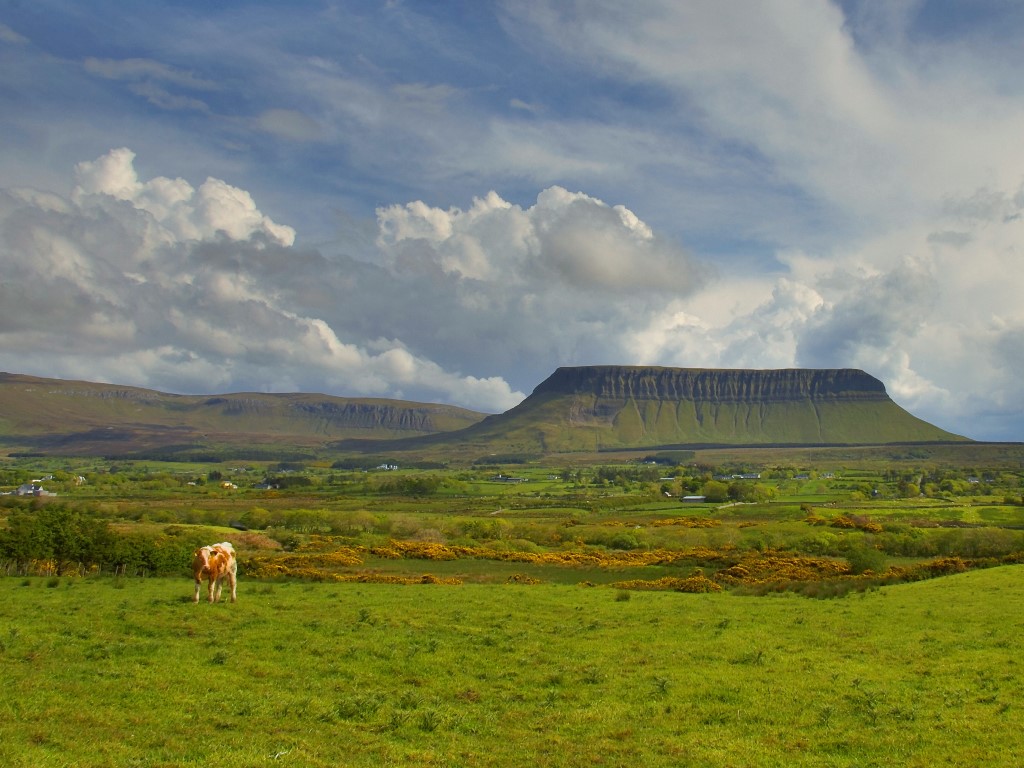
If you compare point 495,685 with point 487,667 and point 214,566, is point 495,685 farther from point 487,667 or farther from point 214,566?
point 214,566

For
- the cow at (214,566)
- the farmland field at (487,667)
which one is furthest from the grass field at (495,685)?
the cow at (214,566)

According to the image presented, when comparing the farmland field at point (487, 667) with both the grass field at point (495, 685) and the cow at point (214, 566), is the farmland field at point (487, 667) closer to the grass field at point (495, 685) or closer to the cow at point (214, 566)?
the grass field at point (495, 685)

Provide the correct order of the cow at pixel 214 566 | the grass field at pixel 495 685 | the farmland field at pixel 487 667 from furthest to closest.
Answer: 1. the cow at pixel 214 566
2. the farmland field at pixel 487 667
3. the grass field at pixel 495 685

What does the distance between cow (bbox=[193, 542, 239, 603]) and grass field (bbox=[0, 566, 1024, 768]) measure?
1.35m

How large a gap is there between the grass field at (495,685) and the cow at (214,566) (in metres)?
1.35

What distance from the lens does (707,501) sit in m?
185

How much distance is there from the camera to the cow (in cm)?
3491

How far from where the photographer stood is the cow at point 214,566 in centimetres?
3491

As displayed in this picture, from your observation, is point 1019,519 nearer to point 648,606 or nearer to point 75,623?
point 648,606

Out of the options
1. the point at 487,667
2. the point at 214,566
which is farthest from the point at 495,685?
the point at 214,566

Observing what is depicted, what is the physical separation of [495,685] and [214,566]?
18.3 meters

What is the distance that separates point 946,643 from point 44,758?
2950cm

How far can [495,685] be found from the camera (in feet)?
76.0

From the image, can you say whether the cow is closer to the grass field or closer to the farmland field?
the grass field
